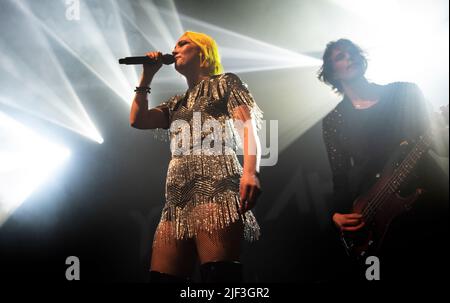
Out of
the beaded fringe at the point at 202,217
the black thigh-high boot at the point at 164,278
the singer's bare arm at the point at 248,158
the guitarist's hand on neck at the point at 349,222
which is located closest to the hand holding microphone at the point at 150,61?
the singer's bare arm at the point at 248,158

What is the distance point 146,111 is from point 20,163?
5.97ft

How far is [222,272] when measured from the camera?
1.37 m

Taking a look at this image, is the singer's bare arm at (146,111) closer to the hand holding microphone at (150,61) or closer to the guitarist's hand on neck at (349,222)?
the hand holding microphone at (150,61)

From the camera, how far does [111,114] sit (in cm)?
321

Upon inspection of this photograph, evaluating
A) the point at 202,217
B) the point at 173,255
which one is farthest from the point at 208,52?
the point at 173,255

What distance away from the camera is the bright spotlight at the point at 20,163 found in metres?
3.05

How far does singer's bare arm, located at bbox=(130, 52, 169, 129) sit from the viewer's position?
71.3 inches

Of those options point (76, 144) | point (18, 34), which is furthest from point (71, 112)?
point (18, 34)

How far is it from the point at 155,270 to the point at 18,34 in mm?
2644

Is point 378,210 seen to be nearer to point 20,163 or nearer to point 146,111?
point 146,111
